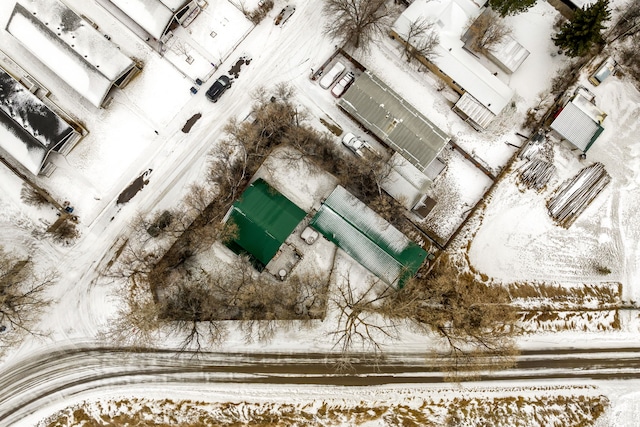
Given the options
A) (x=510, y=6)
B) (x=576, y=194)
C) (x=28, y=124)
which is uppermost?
(x=510, y=6)

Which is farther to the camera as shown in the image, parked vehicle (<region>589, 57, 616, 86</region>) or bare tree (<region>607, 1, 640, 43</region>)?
bare tree (<region>607, 1, 640, 43</region>)

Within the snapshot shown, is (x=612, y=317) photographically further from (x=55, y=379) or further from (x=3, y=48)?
(x=3, y=48)

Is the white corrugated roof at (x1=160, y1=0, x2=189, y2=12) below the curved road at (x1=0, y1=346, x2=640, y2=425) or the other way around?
the other way around

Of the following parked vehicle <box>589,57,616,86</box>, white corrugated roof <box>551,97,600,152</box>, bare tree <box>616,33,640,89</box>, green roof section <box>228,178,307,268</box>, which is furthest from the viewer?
bare tree <box>616,33,640,89</box>

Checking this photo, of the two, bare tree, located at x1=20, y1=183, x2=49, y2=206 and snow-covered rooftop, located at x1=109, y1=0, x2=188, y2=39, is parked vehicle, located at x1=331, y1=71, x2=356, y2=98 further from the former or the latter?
bare tree, located at x1=20, y1=183, x2=49, y2=206

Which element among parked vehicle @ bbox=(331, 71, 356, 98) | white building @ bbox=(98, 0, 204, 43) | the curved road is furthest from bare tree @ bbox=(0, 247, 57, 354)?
parked vehicle @ bbox=(331, 71, 356, 98)

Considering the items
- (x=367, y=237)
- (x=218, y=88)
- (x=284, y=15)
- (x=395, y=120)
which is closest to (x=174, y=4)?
(x=218, y=88)

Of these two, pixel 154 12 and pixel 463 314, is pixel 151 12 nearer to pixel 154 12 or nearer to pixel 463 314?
pixel 154 12
